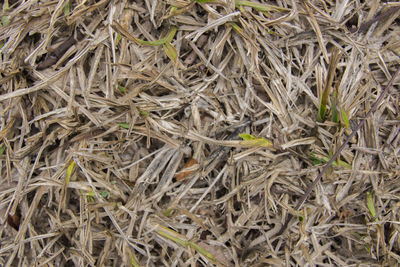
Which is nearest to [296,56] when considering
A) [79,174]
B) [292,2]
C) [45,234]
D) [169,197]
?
[292,2]

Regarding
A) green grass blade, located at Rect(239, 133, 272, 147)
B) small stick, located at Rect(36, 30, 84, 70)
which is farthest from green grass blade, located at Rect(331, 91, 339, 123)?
small stick, located at Rect(36, 30, 84, 70)

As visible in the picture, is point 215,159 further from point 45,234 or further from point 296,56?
point 45,234

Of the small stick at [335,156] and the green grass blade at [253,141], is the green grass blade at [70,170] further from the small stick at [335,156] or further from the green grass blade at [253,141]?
the small stick at [335,156]

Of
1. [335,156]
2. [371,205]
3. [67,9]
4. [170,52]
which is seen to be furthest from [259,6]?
[371,205]

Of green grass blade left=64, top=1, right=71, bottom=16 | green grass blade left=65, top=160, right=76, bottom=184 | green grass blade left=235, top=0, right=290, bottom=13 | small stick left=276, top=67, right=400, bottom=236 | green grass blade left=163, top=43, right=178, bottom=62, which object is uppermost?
green grass blade left=235, top=0, right=290, bottom=13

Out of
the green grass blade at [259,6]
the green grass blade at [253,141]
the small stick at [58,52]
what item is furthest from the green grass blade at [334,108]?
the small stick at [58,52]

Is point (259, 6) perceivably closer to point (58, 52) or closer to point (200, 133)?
point (200, 133)

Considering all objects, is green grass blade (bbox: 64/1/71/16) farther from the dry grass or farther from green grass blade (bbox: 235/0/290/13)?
green grass blade (bbox: 235/0/290/13)

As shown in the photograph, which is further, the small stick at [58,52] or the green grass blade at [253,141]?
the small stick at [58,52]

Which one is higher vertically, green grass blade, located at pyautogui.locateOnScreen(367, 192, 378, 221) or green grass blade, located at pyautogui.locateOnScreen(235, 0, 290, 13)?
green grass blade, located at pyautogui.locateOnScreen(235, 0, 290, 13)

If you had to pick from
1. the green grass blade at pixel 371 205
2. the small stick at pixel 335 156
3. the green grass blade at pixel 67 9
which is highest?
the green grass blade at pixel 67 9
